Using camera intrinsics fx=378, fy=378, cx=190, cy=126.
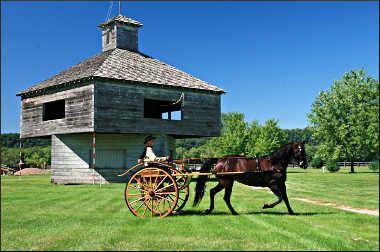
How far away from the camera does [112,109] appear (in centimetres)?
2428

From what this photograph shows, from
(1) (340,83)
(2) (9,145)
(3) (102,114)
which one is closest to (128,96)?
(3) (102,114)

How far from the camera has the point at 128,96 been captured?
81.8ft

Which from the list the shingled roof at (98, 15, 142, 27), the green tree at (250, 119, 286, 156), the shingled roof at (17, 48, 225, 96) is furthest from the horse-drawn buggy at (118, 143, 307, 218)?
the green tree at (250, 119, 286, 156)

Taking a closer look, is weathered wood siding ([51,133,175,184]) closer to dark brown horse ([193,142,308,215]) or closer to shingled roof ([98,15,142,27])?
shingled roof ([98,15,142,27])

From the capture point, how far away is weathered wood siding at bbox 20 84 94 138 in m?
23.9

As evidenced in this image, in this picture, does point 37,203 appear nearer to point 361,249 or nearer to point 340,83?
point 361,249

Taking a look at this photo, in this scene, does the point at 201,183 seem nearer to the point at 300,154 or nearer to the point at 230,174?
the point at 230,174

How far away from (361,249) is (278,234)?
155 cm

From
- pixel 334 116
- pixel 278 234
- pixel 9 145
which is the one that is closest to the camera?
pixel 278 234

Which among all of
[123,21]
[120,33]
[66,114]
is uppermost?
[123,21]

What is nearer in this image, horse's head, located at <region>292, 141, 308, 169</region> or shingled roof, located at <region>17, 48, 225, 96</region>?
horse's head, located at <region>292, 141, 308, 169</region>

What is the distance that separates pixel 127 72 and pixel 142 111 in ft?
9.34

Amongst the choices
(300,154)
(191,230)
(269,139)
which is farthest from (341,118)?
(191,230)

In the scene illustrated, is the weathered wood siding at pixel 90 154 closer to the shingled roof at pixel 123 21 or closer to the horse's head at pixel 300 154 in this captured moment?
the shingled roof at pixel 123 21
